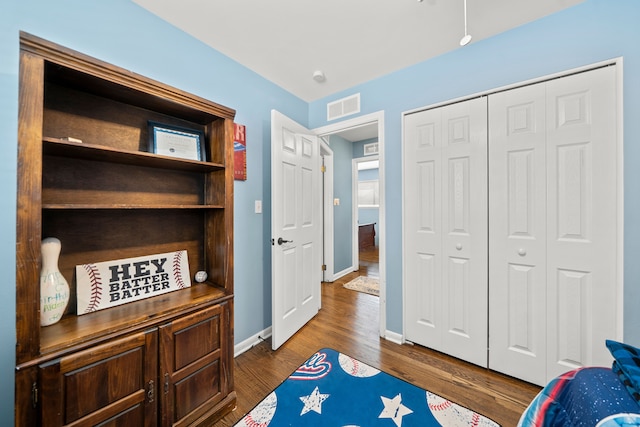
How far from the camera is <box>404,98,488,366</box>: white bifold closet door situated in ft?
5.88

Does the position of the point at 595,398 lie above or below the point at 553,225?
below

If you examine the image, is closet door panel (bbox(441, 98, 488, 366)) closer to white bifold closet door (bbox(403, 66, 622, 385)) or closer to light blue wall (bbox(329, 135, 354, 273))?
white bifold closet door (bbox(403, 66, 622, 385))

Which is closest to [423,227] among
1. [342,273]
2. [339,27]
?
[339,27]

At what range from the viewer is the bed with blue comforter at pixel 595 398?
65cm

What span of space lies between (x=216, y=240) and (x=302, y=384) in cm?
116

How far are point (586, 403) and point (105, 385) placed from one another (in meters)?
1.73

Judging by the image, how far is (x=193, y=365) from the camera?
4.16 ft

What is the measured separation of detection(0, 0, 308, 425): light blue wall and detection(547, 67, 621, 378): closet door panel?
2.15m

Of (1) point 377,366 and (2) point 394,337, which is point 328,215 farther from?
(1) point 377,366

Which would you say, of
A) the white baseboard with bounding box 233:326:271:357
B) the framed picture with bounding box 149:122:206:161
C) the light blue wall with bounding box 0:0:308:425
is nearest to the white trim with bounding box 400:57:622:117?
the light blue wall with bounding box 0:0:308:425

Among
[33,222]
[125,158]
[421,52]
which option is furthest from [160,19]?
[421,52]

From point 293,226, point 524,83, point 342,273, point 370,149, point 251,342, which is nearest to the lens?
Answer: point 524,83

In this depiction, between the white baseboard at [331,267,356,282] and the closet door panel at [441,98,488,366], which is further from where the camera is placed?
the white baseboard at [331,267,356,282]

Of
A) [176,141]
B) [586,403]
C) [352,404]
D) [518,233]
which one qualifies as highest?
[176,141]
